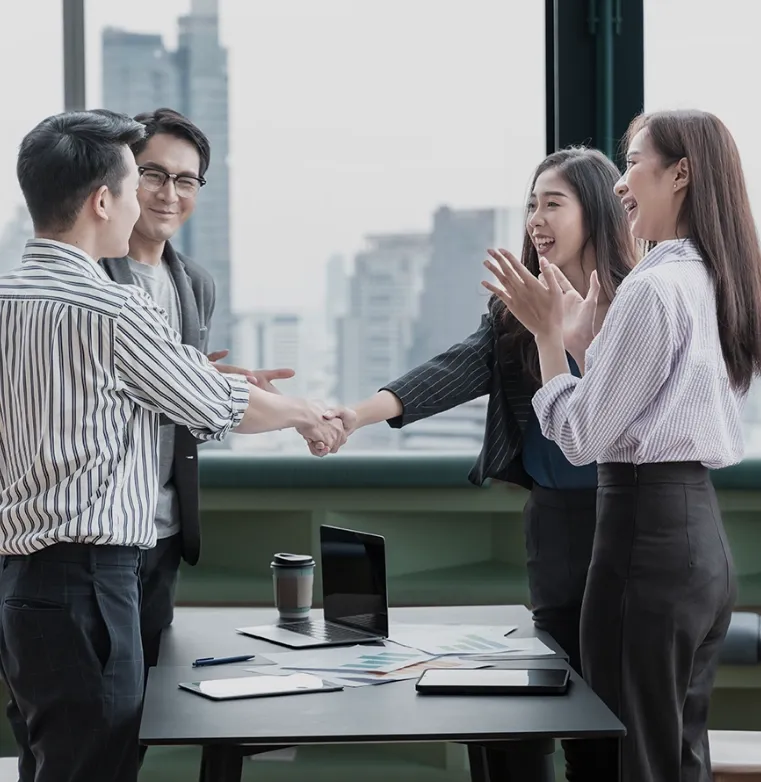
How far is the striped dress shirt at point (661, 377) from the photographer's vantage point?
1.80m

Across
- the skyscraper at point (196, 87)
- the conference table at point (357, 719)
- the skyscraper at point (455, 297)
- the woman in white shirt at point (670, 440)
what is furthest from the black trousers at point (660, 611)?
the skyscraper at point (196, 87)

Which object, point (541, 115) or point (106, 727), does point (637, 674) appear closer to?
point (106, 727)

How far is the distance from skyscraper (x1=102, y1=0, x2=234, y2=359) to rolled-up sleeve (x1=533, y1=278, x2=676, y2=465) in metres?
1.84

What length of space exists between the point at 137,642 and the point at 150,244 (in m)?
1.10

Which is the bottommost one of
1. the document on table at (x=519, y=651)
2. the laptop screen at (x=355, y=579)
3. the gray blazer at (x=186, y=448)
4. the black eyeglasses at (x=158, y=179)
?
the document on table at (x=519, y=651)

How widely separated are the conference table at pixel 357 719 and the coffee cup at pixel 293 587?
0.43 metres

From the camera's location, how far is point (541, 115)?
3.37 metres

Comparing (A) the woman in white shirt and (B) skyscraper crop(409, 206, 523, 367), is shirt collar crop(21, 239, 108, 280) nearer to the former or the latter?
(A) the woman in white shirt

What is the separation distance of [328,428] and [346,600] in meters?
0.60

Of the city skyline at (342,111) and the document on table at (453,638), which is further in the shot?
the city skyline at (342,111)

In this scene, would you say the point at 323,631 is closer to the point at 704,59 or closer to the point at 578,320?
the point at 578,320

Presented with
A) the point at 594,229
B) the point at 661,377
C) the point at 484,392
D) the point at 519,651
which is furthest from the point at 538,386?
the point at 519,651

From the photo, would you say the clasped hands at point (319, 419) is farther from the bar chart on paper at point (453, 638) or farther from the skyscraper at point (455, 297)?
the skyscraper at point (455, 297)

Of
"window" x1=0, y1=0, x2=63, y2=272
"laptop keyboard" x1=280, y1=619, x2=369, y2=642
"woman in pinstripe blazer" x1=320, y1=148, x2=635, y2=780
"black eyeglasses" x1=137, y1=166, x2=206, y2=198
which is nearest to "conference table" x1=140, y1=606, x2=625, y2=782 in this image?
"laptop keyboard" x1=280, y1=619, x2=369, y2=642
